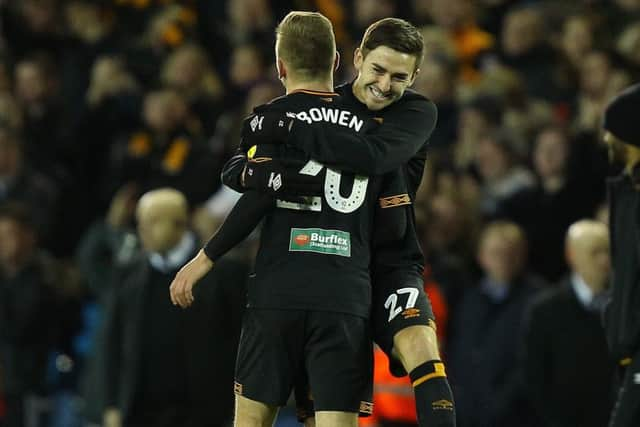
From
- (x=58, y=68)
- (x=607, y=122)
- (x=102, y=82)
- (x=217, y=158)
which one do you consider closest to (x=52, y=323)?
(x=217, y=158)

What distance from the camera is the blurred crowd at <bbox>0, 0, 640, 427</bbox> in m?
9.04

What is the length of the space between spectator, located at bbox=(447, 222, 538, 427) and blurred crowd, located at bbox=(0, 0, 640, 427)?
1 cm

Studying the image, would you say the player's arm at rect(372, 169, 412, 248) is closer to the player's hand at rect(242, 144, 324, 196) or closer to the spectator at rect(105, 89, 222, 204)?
the player's hand at rect(242, 144, 324, 196)

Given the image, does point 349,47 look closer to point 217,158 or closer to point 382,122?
point 217,158

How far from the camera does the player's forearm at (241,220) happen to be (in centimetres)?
545

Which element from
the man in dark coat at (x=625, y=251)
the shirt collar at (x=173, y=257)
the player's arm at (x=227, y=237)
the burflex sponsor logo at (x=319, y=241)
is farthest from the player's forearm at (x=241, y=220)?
the shirt collar at (x=173, y=257)

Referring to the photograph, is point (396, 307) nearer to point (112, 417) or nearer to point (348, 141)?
point (348, 141)

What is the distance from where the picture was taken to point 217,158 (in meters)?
11.1

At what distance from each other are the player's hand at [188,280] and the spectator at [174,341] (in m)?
3.16

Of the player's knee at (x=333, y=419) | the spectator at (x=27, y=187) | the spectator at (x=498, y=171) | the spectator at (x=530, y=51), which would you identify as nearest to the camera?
the player's knee at (x=333, y=419)

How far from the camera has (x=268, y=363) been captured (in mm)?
5379

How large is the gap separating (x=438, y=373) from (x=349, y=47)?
746cm

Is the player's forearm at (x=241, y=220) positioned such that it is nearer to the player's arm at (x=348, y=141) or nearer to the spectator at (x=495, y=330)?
the player's arm at (x=348, y=141)

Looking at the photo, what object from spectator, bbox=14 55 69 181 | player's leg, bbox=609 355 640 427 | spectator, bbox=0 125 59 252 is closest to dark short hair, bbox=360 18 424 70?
player's leg, bbox=609 355 640 427
